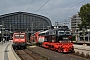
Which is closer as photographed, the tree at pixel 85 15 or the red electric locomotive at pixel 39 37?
the red electric locomotive at pixel 39 37

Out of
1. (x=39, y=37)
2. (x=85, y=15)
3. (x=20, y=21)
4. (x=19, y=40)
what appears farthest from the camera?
(x=20, y=21)

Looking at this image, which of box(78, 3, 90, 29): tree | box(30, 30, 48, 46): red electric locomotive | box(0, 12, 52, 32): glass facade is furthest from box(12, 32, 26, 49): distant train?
box(0, 12, 52, 32): glass facade

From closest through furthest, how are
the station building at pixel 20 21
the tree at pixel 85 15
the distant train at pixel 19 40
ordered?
the distant train at pixel 19 40, the tree at pixel 85 15, the station building at pixel 20 21

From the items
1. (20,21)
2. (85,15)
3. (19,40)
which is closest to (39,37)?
(19,40)

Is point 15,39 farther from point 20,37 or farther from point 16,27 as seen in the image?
point 16,27

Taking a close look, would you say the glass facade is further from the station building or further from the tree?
the tree

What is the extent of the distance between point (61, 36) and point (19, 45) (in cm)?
1346

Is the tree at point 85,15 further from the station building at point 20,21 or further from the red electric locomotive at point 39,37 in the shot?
the station building at point 20,21

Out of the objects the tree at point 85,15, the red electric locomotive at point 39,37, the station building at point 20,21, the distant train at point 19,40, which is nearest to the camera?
the distant train at point 19,40

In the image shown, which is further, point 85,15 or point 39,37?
point 85,15

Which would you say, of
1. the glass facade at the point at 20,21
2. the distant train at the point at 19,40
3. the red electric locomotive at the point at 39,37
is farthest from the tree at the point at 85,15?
the glass facade at the point at 20,21

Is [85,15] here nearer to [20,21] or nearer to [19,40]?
[19,40]

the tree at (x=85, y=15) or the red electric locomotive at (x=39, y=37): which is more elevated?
the tree at (x=85, y=15)

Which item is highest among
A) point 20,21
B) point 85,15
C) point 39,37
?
point 20,21
